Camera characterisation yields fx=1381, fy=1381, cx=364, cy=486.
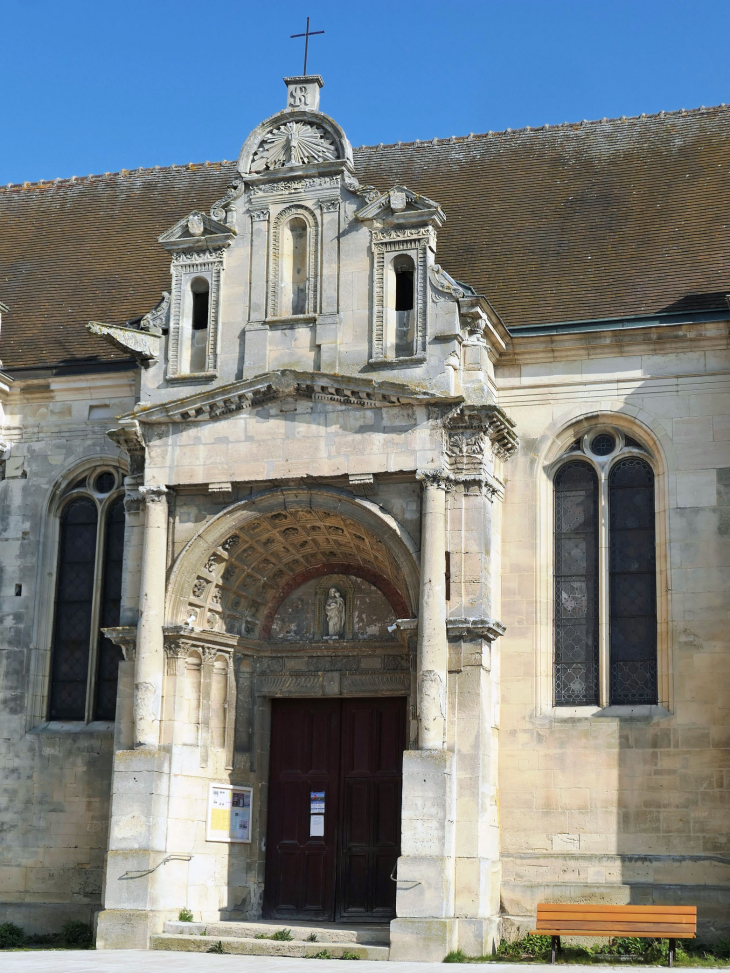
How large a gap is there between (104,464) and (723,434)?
9160 millimetres

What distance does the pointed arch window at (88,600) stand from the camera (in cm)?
2050

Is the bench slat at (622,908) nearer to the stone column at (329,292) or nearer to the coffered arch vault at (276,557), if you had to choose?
the coffered arch vault at (276,557)

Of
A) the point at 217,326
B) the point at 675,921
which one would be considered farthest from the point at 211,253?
the point at 675,921

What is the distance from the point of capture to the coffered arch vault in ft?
58.2

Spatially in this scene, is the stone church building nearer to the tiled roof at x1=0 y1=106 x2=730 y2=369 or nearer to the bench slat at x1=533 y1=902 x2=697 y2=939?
the tiled roof at x1=0 y1=106 x2=730 y2=369

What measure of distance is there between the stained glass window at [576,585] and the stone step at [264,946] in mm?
4394

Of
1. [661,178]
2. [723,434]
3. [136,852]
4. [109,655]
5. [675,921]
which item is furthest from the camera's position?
[661,178]

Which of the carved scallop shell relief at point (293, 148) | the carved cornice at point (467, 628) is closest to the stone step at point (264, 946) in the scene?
A: the carved cornice at point (467, 628)

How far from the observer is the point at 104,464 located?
69.1ft

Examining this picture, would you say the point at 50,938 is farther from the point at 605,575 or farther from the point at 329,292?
the point at 329,292

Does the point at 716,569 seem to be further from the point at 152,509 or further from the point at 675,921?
the point at 152,509

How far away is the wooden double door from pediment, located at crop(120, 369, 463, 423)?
4373 mm

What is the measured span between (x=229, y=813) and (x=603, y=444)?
7149 millimetres

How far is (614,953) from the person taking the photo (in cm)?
1625
